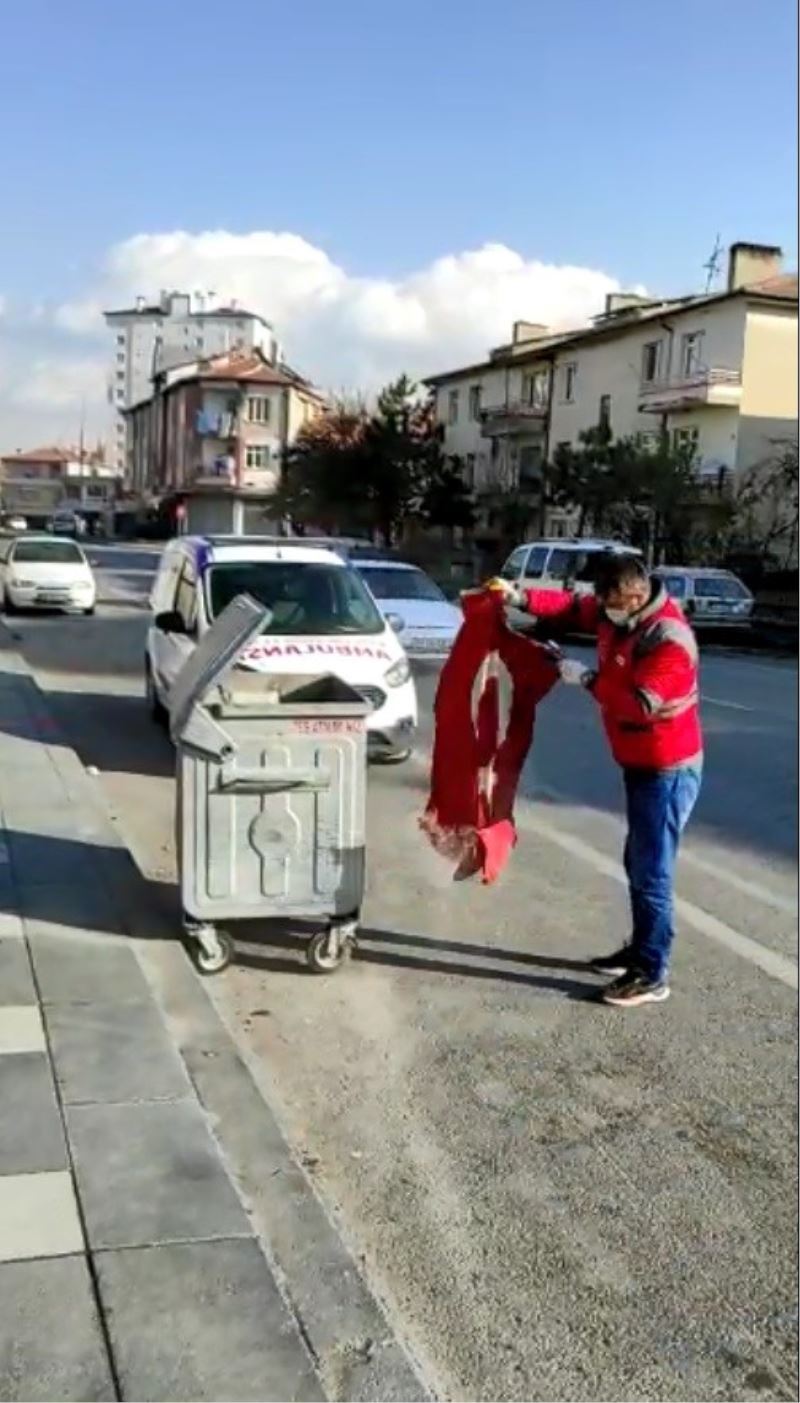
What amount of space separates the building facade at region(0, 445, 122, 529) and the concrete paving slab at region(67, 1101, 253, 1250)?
94.5 m

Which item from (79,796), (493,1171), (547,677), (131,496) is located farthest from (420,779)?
(131,496)

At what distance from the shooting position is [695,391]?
1507 inches

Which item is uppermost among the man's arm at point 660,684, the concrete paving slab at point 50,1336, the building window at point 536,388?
the building window at point 536,388

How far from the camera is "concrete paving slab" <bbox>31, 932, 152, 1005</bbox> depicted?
16.1 feet

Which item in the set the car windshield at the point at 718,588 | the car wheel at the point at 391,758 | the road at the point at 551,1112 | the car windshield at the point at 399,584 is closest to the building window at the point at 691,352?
the car windshield at the point at 718,588

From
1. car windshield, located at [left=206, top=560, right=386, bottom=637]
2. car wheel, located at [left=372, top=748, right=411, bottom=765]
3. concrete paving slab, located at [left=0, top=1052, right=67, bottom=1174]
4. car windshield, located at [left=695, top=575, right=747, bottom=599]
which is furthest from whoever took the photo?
car windshield, located at [left=695, top=575, right=747, bottom=599]

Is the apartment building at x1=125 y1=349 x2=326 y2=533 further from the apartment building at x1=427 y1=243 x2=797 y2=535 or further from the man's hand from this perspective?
the man's hand

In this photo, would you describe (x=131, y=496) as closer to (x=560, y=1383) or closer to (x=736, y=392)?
(x=736, y=392)

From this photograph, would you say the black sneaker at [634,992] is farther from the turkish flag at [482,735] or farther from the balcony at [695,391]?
the balcony at [695,391]

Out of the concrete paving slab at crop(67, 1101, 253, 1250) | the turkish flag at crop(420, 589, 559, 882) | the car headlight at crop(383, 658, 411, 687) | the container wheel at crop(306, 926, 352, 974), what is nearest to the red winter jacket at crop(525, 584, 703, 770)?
the turkish flag at crop(420, 589, 559, 882)

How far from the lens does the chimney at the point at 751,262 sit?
1644 inches

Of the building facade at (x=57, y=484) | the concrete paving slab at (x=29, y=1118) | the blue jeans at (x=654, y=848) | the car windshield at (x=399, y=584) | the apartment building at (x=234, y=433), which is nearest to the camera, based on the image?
the concrete paving slab at (x=29, y=1118)

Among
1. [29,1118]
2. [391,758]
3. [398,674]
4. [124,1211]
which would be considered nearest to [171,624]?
[398,674]

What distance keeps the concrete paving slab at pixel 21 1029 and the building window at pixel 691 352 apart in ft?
125
